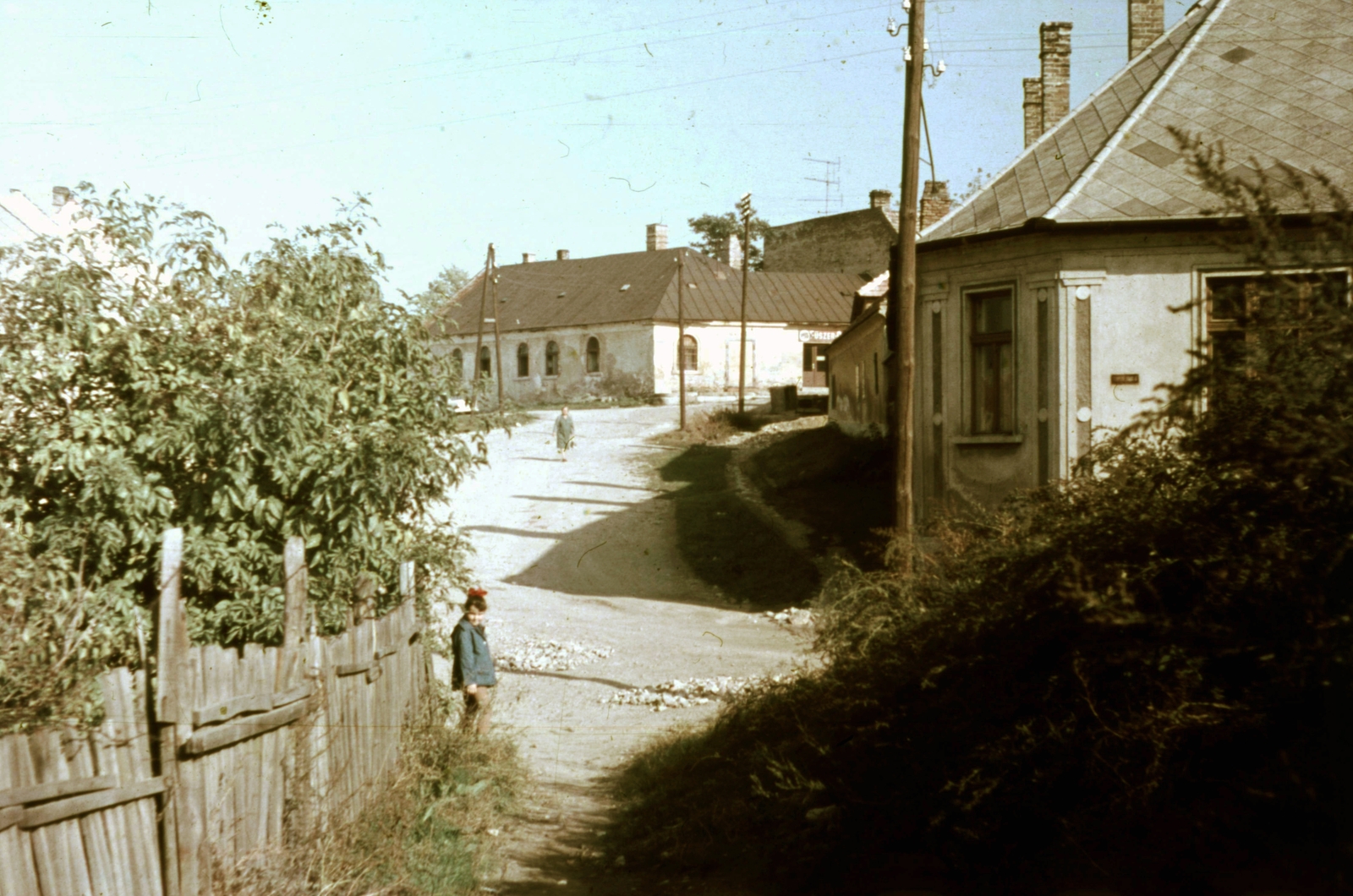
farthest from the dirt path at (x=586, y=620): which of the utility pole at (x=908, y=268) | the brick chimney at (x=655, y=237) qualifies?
the brick chimney at (x=655, y=237)

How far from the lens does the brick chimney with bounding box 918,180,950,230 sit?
27750 mm

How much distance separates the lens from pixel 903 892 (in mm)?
5793

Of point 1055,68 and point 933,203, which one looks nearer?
point 1055,68

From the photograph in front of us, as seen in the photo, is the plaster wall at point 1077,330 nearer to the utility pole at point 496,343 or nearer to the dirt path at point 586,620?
the dirt path at point 586,620

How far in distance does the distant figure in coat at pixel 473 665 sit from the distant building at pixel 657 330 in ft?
147

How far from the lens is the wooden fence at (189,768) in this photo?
441 cm

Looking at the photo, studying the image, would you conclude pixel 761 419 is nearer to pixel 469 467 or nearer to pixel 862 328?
pixel 862 328

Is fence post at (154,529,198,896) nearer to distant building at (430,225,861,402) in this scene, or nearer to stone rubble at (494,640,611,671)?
stone rubble at (494,640,611,671)

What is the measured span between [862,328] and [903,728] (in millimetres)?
27834

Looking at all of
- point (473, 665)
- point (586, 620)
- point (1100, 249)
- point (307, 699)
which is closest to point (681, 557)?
point (586, 620)

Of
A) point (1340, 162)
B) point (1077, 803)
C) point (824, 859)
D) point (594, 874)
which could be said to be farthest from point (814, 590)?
point (1077, 803)

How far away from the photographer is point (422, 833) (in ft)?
25.8

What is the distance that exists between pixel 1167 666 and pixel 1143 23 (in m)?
18.3

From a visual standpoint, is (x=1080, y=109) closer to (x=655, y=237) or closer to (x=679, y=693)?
(x=679, y=693)
